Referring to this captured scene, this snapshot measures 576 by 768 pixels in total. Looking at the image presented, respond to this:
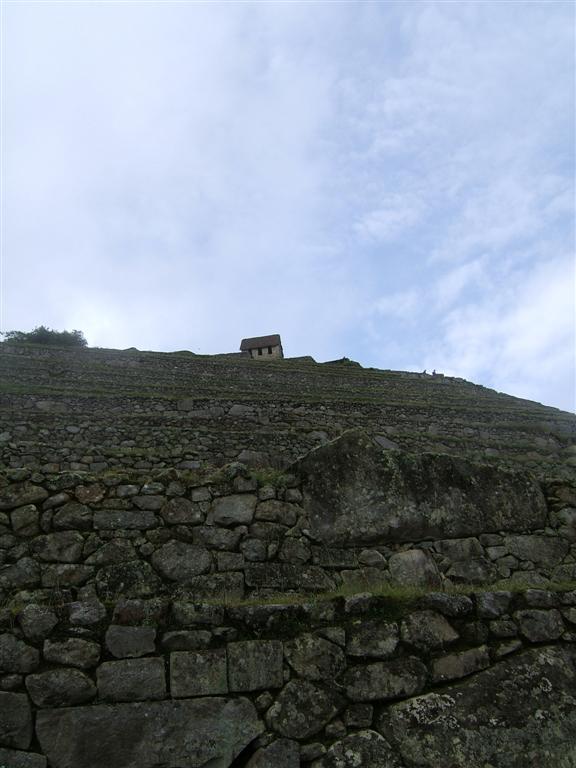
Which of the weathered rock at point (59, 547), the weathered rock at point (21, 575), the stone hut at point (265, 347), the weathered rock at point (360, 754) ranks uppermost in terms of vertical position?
the stone hut at point (265, 347)

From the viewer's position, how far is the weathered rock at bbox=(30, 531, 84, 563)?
4.39 metres

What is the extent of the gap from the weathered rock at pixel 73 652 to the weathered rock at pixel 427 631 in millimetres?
2070

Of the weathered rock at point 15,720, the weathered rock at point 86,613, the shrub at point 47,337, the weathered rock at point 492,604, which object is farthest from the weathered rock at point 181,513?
the shrub at point 47,337

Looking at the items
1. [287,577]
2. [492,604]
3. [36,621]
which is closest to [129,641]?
[36,621]

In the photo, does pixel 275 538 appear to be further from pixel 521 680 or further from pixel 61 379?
pixel 61 379

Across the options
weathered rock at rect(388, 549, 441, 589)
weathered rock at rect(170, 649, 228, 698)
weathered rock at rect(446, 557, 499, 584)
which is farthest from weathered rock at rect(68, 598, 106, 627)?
Answer: weathered rock at rect(446, 557, 499, 584)

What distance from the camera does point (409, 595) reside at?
163 inches

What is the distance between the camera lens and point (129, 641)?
11.9 ft

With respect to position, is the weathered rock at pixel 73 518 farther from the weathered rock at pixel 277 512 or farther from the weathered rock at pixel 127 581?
the weathered rock at pixel 277 512

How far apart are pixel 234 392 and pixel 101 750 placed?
18.2 meters

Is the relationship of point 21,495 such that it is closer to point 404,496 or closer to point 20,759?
point 20,759

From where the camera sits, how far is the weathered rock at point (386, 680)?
3.67m

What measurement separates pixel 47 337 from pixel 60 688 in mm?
29208

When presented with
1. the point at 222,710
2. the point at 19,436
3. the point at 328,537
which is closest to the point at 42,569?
the point at 222,710
